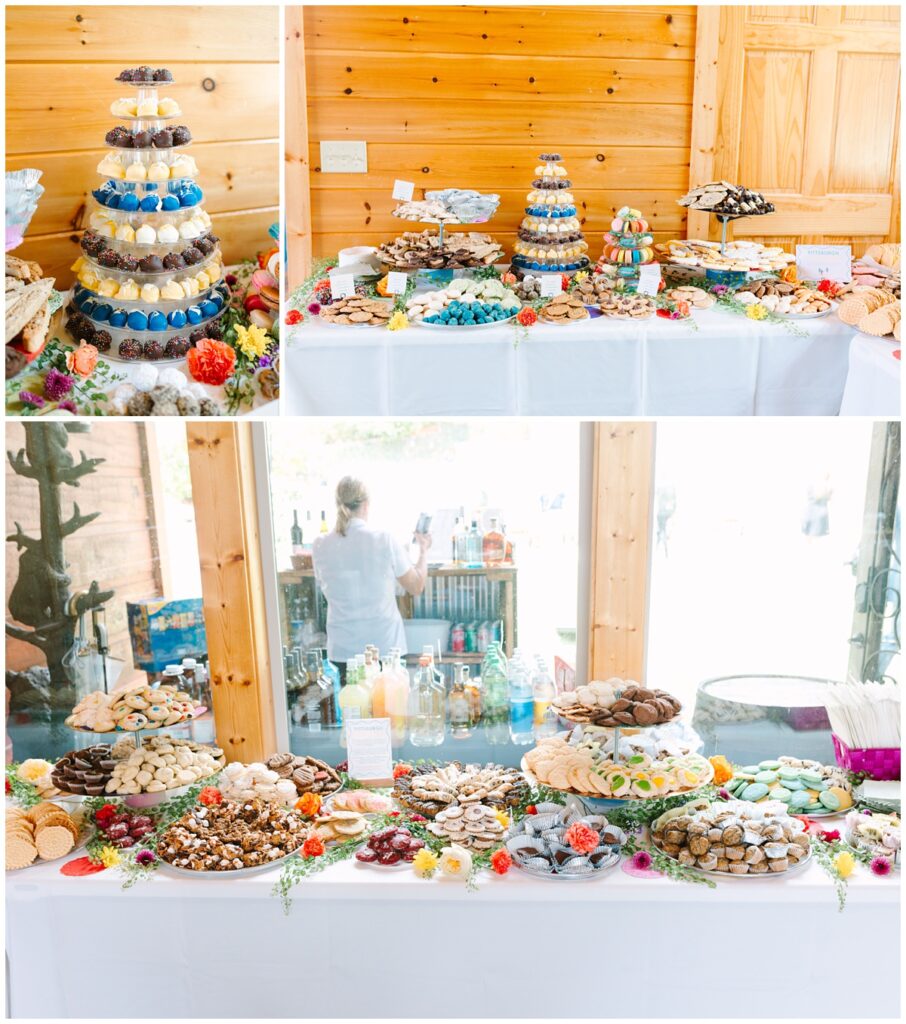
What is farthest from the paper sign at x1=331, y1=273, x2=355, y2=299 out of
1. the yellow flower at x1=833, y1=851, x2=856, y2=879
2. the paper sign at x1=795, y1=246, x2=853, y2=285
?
the yellow flower at x1=833, y1=851, x2=856, y2=879

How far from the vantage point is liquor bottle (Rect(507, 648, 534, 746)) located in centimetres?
336

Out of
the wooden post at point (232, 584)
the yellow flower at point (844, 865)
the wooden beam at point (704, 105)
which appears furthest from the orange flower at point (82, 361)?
the wooden beam at point (704, 105)

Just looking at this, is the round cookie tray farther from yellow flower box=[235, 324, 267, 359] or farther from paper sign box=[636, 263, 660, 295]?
paper sign box=[636, 263, 660, 295]

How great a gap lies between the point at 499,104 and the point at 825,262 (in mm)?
1611

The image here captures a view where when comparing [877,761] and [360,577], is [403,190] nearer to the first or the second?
[360,577]

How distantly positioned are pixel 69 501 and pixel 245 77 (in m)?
1.73

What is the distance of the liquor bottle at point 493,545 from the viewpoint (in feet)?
11.0

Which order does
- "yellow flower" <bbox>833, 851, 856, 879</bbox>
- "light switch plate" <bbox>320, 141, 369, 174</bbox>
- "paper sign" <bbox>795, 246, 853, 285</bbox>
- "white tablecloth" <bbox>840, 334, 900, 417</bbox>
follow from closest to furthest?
"yellow flower" <bbox>833, 851, 856, 879</bbox>
"white tablecloth" <bbox>840, 334, 900, 417</bbox>
"paper sign" <bbox>795, 246, 853, 285</bbox>
"light switch plate" <bbox>320, 141, 369, 174</bbox>

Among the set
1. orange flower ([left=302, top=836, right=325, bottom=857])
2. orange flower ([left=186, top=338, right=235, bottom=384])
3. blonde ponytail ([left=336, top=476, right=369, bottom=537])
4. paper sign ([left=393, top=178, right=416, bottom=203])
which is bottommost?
orange flower ([left=302, top=836, right=325, bottom=857])

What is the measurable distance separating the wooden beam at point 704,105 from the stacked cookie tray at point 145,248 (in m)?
2.44

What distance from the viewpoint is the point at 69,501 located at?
129 inches

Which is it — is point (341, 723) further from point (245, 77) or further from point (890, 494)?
point (245, 77)

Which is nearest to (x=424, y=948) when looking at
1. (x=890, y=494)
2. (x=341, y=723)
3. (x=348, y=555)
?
(x=341, y=723)

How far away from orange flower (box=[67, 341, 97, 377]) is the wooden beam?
2.80 metres
